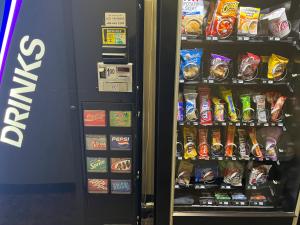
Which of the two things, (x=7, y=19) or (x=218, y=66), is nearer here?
(x=7, y=19)

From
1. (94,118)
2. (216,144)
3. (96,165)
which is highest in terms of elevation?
(94,118)

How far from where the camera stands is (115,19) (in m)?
1.52

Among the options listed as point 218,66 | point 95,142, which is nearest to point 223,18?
point 218,66

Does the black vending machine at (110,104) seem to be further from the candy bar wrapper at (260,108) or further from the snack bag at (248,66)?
the candy bar wrapper at (260,108)

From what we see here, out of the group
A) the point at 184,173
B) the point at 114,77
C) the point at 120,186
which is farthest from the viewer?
the point at 184,173

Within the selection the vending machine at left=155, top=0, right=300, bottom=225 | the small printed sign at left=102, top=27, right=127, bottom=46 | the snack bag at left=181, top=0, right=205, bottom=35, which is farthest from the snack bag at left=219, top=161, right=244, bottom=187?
the small printed sign at left=102, top=27, right=127, bottom=46

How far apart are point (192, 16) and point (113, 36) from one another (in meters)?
0.48

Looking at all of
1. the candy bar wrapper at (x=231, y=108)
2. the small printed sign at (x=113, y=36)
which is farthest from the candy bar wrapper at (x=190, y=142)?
the small printed sign at (x=113, y=36)

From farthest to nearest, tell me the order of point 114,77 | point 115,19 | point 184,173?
point 184,173
point 114,77
point 115,19

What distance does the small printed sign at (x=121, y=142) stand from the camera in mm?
1771

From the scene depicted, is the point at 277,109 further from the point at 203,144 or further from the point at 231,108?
the point at 203,144

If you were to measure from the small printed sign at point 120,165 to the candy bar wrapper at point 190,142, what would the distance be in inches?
14.9

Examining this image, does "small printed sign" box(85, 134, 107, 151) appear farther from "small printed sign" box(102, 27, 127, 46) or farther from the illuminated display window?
the illuminated display window

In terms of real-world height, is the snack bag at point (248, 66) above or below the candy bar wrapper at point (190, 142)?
above
